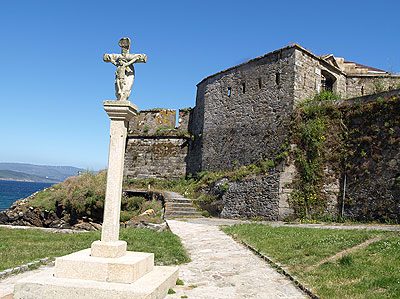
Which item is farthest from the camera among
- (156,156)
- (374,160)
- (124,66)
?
(156,156)

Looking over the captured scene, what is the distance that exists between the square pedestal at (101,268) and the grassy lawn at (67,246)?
2.00 meters

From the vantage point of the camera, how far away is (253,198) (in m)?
15.1

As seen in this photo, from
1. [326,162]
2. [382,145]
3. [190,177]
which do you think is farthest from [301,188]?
[190,177]

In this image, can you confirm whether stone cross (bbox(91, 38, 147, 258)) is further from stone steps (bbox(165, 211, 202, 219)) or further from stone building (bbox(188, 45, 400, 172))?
stone building (bbox(188, 45, 400, 172))

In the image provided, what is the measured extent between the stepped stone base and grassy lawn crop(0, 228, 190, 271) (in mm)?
1965

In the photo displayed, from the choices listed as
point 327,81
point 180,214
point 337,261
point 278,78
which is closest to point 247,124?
point 278,78

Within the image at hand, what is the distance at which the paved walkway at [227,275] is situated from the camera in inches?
201

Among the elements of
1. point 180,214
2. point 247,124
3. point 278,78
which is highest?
point 278,78

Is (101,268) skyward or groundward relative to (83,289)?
skyward

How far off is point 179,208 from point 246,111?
6.70 m

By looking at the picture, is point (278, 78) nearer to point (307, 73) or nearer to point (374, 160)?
point (307, 73)

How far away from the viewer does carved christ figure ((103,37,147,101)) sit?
5.96m

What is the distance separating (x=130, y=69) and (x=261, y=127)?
12128 millimetres

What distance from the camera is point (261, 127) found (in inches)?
683
